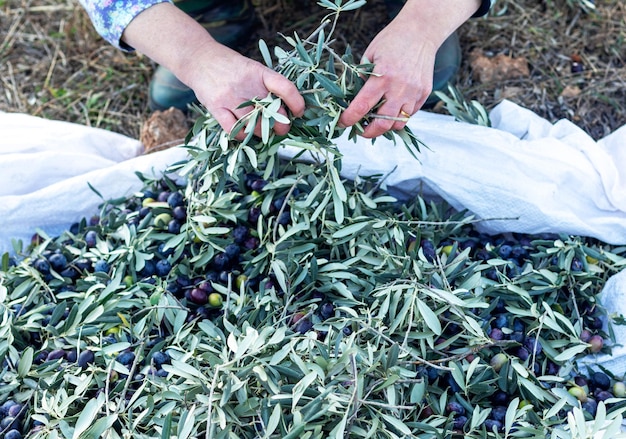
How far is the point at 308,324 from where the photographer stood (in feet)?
4.19

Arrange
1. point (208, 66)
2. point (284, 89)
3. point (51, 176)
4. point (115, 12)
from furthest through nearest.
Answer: point (51, 176), point (115, 12), point (208, 66), point (284, 89)

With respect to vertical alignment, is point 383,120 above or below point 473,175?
above

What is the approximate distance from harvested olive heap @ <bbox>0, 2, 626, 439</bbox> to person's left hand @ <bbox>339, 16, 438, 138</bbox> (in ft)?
0.14

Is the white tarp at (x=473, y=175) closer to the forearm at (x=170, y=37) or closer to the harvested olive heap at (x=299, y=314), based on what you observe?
the harvested olive heap at (x=299, y=314)

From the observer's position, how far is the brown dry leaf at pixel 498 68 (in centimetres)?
214

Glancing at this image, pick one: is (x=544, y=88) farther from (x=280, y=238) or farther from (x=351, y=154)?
(x=280, y=238)

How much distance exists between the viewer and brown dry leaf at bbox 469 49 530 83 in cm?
214

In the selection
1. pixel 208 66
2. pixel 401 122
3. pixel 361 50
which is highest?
pixel 208 66

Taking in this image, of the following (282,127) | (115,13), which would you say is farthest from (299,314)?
(115,13)

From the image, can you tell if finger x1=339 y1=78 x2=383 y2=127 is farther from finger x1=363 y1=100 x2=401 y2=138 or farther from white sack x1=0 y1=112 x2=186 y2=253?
white sack x1=0 y1=112 x2=186 y2=253

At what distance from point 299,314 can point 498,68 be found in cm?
124

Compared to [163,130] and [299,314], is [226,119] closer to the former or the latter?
[299,314]

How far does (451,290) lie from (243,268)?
45 cm

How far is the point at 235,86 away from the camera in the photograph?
126cm
